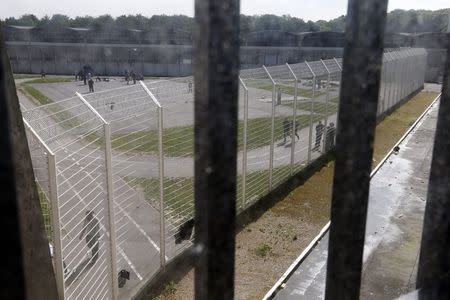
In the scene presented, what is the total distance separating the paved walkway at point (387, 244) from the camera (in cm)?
561

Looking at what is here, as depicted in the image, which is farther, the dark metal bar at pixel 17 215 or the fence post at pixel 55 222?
the fence post at pixel 55 222

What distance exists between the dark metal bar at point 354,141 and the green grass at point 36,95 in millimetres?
24410

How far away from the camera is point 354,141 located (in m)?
1.00

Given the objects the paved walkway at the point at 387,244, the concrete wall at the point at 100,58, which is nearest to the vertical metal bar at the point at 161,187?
the paved walkway at the point at 387,244

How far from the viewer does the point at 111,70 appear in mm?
43219

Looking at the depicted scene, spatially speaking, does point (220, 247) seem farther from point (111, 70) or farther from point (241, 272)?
point (111, 70)

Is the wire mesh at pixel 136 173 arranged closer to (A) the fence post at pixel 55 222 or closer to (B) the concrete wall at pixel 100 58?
(A) the fence post at pixel 55 222

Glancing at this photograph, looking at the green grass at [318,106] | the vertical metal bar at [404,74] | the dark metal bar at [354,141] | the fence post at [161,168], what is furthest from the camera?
the vertical metal bar at [404,74]

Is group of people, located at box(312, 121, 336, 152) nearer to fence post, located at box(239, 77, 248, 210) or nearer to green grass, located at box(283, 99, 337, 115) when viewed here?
green grass, located at box(283, 99, 337, 115)

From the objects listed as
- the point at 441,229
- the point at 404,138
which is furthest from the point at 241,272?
the point at 404,138

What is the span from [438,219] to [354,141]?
533mm

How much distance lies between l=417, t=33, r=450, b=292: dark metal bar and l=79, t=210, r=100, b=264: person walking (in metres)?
3.51

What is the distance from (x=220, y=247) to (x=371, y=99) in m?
0.47

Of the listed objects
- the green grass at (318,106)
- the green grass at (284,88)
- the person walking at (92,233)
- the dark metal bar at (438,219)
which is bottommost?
the person walking at (92,233)
